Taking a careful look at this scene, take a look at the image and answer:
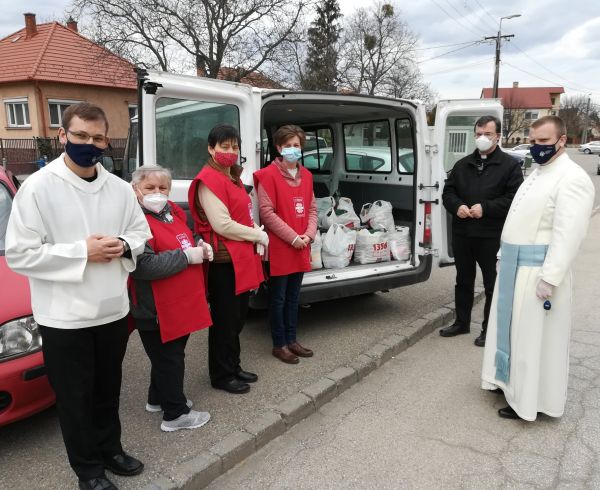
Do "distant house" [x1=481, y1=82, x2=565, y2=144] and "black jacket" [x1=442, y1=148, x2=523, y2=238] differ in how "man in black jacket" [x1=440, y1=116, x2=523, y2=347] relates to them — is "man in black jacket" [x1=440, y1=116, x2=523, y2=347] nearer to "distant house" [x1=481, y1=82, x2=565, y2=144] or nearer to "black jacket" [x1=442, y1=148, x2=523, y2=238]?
"black jacket" [x1=442, y1=148, x2=523, y2=238]

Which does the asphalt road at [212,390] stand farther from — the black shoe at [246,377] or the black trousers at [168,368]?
the black trousers at [168,368]

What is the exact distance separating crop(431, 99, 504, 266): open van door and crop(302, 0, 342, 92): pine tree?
1015 inches

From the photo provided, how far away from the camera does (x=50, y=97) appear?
24203 mm

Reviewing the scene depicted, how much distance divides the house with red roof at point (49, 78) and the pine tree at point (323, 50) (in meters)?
11.7

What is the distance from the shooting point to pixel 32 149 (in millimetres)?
22516

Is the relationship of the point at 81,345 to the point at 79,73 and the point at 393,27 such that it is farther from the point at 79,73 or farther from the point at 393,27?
the point at 393,27

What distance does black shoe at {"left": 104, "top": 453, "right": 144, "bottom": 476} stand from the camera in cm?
252

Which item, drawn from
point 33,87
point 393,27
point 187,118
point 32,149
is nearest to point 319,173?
point 187,118

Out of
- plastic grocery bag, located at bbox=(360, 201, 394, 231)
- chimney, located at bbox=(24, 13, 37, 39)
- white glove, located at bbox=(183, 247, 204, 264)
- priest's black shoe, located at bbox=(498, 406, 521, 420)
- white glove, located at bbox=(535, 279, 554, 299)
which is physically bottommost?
priest's black shoe, located at bbox=(498, 406, 521, 420)

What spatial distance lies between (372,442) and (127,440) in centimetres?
150

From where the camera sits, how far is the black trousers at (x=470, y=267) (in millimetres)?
4352

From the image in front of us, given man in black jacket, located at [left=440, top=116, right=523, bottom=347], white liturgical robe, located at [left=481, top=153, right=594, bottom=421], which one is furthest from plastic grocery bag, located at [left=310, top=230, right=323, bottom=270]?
white liturgical robe, located at [left=481, top=153, right=594, bottom=421]

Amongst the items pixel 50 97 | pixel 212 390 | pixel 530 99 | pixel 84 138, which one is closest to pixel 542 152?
pixel 84 138

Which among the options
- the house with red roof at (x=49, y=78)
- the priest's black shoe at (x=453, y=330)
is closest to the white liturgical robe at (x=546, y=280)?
the priest's black shoe at (x=453, y=330)
